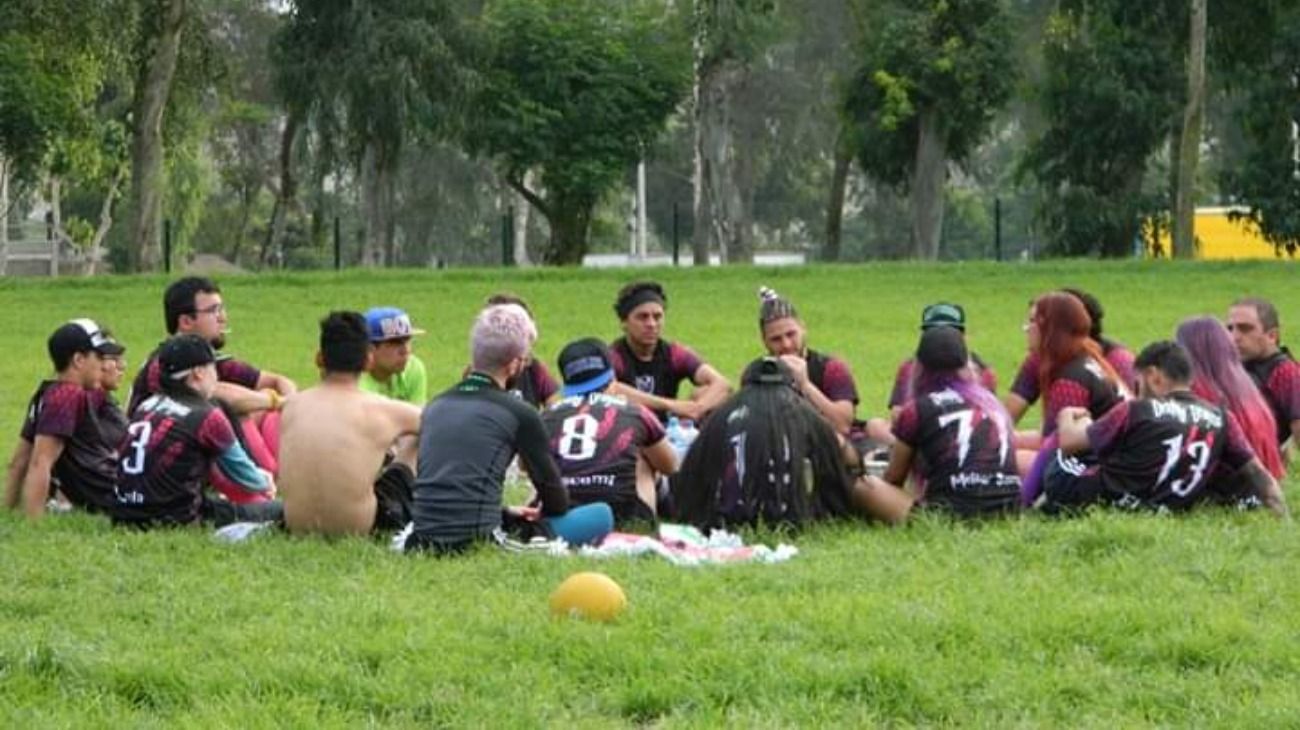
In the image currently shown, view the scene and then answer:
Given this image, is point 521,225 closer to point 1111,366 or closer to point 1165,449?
point 1111,366

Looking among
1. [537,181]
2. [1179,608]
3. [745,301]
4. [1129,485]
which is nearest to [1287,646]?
[1179,608]

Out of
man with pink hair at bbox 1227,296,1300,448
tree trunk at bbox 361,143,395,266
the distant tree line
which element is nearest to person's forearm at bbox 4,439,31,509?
man with pink hair at bbox 1227,296,1300,448

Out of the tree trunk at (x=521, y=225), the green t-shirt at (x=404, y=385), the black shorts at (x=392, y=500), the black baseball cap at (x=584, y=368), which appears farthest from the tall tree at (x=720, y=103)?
the black shorts at (x=392, y=500)

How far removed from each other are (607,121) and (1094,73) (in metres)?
10.1

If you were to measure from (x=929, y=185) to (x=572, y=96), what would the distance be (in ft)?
26.8

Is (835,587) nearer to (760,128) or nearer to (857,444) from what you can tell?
→ (857,444)

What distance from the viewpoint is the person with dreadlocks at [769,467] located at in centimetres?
1134

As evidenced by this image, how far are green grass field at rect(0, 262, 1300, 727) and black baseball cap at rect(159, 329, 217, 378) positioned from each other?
2.75ft

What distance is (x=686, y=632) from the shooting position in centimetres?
846

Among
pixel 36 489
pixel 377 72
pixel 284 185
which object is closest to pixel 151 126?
pixel 377 72

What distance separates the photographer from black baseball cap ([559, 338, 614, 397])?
461 inches

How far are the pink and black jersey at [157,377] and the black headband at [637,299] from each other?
7.42 feet

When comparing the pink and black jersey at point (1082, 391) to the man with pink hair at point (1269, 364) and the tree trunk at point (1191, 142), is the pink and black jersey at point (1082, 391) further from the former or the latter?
the tree trunk at point (1191, 142)

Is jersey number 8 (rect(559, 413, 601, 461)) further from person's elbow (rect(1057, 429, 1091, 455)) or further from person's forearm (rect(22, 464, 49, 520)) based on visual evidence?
person's forearm (rect(22, 464, 49, 520))
